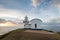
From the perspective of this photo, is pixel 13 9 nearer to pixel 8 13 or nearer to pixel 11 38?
pixel 8 13

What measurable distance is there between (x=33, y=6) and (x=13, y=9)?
1145mm

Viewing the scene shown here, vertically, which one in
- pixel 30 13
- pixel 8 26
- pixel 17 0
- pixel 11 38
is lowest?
pixel 11 38

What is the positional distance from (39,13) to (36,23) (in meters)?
0.60

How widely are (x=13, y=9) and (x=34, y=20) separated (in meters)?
1.35

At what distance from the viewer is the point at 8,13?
25.4ft

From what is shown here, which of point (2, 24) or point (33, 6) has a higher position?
point (33, 6)

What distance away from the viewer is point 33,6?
7.83m

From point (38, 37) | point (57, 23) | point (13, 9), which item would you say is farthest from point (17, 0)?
point (38, 37)

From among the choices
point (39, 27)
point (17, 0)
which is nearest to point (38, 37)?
point (39, 27)

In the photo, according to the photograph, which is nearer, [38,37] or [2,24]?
[38,37]

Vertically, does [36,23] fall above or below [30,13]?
below

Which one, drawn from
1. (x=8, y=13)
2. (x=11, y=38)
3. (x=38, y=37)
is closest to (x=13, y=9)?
(x=8, y=13)

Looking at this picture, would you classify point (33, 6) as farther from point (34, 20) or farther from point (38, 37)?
point (38, 37)

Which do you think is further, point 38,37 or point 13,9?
point 13,9
